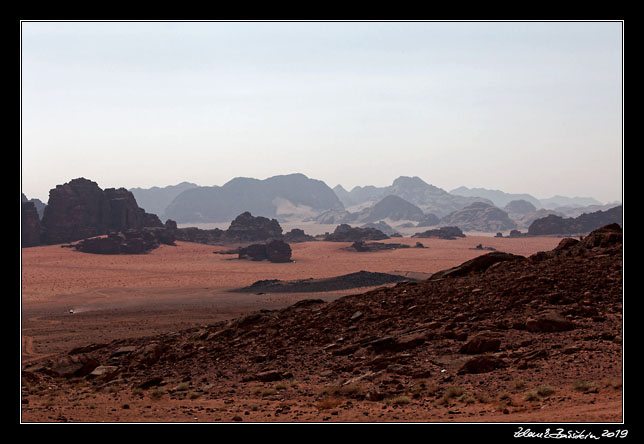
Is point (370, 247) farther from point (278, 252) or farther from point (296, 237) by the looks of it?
point (296, 237)

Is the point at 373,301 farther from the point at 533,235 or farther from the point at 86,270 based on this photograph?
the point at 533,235

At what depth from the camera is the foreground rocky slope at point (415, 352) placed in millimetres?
10961

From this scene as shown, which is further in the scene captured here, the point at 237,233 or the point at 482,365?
the point at 237,233

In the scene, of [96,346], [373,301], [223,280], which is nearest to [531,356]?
[373,301]

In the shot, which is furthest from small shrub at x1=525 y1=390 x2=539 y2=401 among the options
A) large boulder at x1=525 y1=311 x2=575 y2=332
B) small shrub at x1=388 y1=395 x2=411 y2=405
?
large boulder at x1=525 y1=311 x2=575 y2=332

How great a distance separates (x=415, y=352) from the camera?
A: 1366 cm

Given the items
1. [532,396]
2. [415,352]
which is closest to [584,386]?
[532,396]

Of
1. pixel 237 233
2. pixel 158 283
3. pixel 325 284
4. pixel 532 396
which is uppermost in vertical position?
pixel 237 233

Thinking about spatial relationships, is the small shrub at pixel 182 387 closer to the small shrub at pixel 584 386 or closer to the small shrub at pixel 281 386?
the small shrub at pixel 281 386

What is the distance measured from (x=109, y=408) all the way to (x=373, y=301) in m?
9.39

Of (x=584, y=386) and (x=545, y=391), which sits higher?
(x=584, y=386)

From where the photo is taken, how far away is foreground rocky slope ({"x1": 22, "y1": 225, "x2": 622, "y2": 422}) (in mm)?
10961

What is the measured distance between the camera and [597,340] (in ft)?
40.8

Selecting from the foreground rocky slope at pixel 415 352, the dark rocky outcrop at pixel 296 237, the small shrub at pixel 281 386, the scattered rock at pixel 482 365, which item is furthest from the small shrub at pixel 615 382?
the dark rocky outcrop at pixel 296 237
